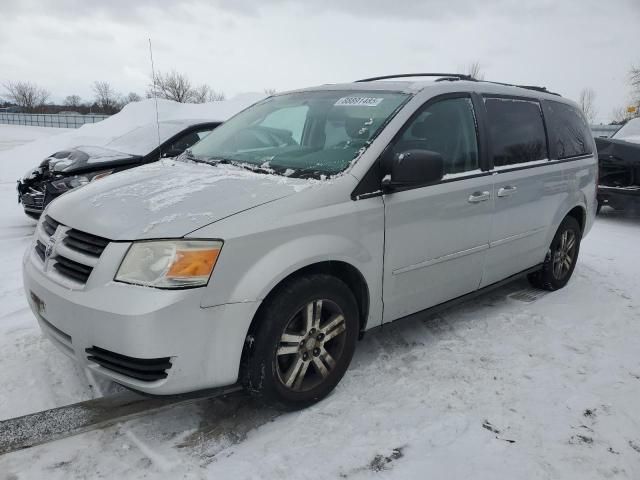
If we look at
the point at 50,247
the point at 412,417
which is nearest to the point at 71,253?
the point at 50,247

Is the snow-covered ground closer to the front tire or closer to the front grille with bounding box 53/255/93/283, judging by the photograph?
the front tire

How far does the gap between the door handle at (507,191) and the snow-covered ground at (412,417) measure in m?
1.01

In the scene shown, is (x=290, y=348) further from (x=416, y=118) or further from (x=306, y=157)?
(x=416, y=118)

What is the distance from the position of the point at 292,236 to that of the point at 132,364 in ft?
3.04

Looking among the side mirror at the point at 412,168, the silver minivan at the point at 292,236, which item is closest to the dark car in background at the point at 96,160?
the silver minivan at the point at 292,236

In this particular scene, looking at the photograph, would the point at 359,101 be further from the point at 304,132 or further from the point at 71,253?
the point at 71,253

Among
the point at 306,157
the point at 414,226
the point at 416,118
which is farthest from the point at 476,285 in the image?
the point at 306,157

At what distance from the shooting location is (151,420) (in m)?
2.67

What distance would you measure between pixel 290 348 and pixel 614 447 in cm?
165

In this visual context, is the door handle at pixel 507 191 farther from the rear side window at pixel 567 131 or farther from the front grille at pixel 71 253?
the front grille at pixel 71 253

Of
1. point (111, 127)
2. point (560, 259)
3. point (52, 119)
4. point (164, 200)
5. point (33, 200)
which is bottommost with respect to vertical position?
point (560, 259)

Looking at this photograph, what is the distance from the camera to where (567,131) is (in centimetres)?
470

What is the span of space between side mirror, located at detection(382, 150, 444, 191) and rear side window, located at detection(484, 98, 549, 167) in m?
1.07

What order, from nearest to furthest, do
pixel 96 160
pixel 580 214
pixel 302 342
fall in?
pixel 302 342 < pixel 580 214 < pixel 96 160
